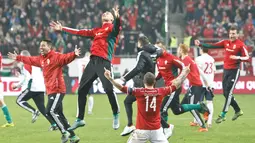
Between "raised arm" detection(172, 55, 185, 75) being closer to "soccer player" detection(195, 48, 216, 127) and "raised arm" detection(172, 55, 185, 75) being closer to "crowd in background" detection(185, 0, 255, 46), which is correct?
"soccer player" detection(195, 48, 216, 127)

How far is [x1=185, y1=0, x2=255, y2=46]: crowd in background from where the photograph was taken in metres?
37.0

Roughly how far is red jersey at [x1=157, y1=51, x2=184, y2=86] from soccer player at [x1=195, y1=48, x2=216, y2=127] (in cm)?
252

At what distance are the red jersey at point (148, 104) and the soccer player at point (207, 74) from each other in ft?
21.2

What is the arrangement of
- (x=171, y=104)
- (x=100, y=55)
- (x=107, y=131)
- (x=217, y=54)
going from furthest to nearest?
1. (x=217, y=54)
2. (x=107, y=131)
3. (x=171, y=104)
4. (x=100, y=55)

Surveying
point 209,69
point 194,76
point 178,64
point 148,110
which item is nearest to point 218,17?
point 209,69

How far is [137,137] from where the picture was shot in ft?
39.9

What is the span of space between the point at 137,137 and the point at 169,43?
23.1m

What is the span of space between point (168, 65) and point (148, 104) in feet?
13.1

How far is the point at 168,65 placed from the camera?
52.9 feet

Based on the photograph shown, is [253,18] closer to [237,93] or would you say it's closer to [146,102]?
[237,93]

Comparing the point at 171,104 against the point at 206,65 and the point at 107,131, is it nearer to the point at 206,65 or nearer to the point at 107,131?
the point at 107,131

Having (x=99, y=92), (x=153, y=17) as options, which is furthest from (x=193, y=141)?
(x=153, y=17)

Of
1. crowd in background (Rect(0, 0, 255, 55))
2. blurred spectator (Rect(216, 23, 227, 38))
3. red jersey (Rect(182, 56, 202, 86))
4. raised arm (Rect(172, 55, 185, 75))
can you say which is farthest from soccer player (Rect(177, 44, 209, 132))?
blurred spectator (Rect(216, 23, 227, 38))

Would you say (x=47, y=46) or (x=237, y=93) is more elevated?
(x=47, y=46)
